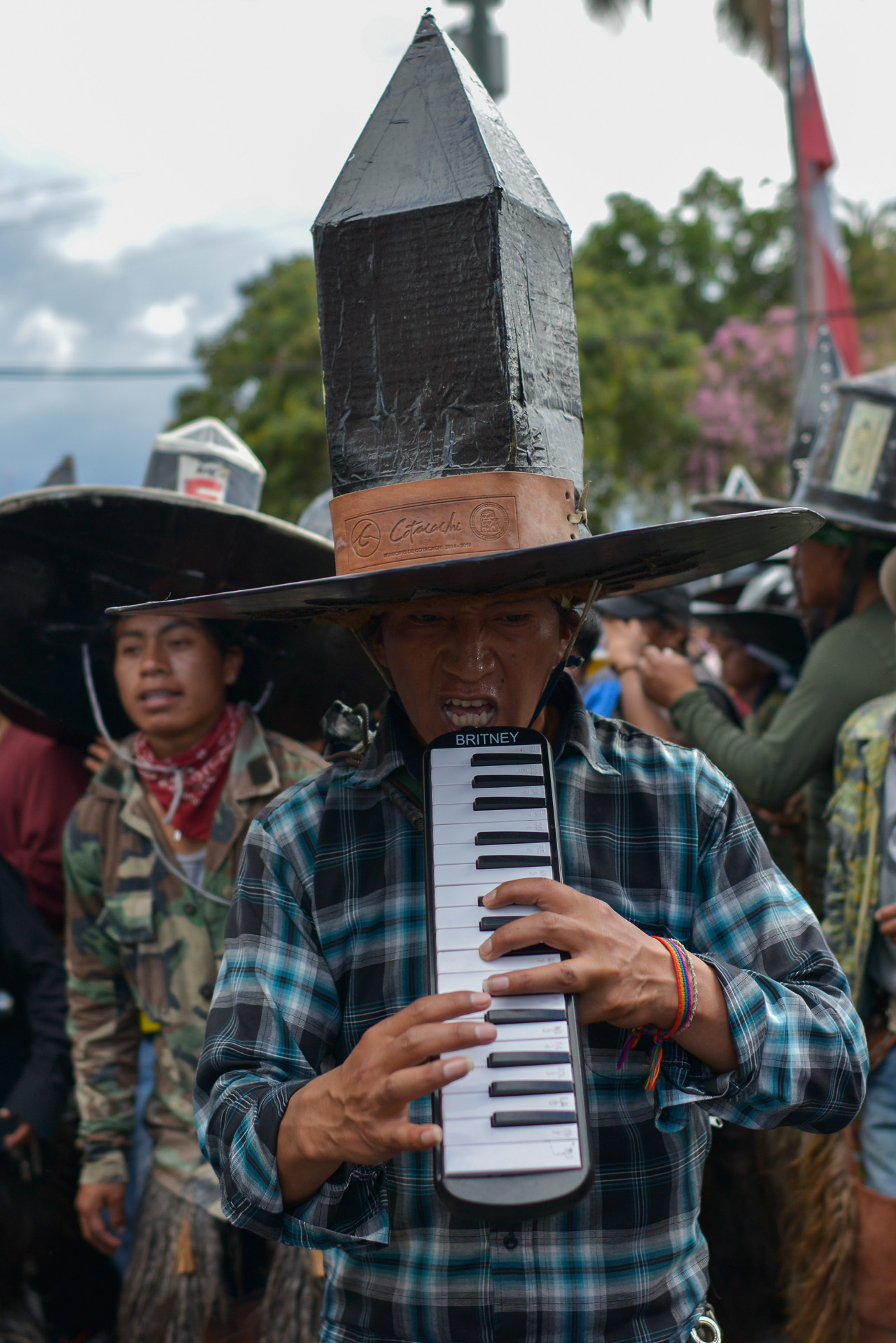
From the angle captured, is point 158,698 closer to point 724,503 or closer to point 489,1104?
point 489,1104

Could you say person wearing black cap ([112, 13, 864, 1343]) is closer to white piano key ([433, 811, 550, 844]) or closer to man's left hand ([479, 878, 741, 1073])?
man's left hand ([479, 878, 741, 1073])

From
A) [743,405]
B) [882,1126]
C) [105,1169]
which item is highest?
[743,405]

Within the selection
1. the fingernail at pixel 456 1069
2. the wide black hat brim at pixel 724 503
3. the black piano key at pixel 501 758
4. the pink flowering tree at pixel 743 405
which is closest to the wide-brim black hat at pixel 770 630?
the wide black hat brim at pixel 724 503

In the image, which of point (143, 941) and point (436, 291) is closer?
point (436, 291)

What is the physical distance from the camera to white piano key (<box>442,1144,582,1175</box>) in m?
1.18

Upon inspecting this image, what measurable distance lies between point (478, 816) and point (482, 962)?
195mm

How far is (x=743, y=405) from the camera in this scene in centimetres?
2048

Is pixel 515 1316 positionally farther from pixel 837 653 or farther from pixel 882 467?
pixel 882 467

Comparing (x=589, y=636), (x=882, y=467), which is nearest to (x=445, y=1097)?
(x=589, y=636)

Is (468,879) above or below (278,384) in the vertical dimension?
below

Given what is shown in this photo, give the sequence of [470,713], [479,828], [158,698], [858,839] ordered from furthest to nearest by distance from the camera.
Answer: [158,698], [858,839], [470,713], [479,828]

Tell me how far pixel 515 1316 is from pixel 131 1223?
2.07m

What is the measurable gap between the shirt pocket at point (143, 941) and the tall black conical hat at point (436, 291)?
1747mm

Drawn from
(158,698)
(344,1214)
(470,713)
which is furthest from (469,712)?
(158,698)
